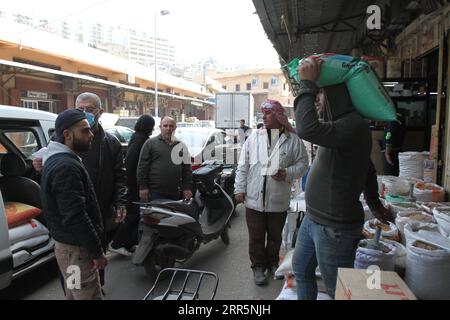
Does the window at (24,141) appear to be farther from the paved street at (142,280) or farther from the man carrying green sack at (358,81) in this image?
the man carrying green sack at (358,81)

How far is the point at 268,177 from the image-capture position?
3818 millimetres

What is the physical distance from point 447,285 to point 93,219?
100 inches

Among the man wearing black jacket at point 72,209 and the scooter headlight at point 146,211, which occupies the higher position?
the man wearing black jacket at point 72,209

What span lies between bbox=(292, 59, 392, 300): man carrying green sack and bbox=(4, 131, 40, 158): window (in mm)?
3502

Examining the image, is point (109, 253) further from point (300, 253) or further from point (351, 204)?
point (351, 204)

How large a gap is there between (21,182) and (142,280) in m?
1.81

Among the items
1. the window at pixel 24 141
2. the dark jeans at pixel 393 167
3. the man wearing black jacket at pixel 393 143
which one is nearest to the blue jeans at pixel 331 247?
the window at pixel 24 141

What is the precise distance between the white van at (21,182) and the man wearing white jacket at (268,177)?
84.5 inches

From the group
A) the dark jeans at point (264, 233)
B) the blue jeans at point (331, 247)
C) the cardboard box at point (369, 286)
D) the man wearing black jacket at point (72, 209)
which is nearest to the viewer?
the cardboard box at point (369, 286)

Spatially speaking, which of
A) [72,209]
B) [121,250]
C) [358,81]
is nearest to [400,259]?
[358,81]

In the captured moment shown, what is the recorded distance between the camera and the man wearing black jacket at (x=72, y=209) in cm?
236

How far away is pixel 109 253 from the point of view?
4.88 metres
